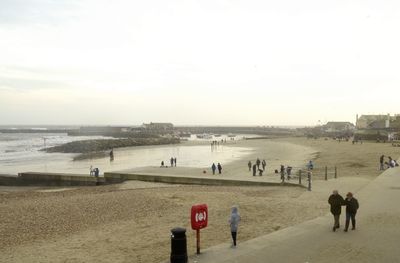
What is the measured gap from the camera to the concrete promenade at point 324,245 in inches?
364

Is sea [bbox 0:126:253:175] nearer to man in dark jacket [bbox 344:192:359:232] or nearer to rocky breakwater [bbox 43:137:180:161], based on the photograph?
rocky breakwater [bbox 43:137:180:161]

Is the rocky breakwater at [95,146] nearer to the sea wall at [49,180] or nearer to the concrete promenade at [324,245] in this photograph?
the sea wall at [49,180]

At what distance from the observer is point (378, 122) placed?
3652 inches

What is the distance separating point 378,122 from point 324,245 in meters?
90.4

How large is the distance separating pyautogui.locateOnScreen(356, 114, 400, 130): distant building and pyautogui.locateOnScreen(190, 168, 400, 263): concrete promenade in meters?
81.1

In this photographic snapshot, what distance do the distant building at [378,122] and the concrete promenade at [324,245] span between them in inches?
3193

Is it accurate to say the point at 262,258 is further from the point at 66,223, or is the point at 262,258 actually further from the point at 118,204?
the point at 118,204

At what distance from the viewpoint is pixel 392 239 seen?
418 inches

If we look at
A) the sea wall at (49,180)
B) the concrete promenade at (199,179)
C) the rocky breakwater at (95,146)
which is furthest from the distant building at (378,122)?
the sea wall at (49,180)

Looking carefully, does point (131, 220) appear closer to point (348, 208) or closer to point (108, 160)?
point (348, 208)

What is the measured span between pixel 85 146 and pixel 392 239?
66.1m

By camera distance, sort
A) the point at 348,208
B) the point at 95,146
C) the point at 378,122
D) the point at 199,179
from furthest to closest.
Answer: the point at 378,122, the point at 95,146, the point at 199,179, the point at 348,208

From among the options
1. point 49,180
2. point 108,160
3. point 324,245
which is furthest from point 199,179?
point 108,160

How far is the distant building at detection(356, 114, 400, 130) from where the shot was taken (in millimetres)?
88219
